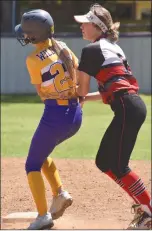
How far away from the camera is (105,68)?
594 cm

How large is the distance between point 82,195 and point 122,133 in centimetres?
259

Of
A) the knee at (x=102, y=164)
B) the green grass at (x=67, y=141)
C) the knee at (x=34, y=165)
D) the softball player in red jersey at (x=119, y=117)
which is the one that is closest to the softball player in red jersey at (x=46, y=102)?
the knee at (x=34, y=165)

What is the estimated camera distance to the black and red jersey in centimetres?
593

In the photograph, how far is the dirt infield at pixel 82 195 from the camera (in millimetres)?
6965

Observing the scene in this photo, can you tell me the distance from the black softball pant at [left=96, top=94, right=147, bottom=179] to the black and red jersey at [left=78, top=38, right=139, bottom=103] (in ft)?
0.35

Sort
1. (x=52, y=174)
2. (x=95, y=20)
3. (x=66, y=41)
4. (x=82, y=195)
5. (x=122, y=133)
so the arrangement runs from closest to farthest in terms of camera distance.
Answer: (x=122, y=133) < (x=95, y=20) < (x=52, y=174) < (x=82, y=195) < (x=66, y=41)

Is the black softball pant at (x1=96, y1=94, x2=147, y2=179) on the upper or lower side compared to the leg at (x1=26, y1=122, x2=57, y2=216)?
upper

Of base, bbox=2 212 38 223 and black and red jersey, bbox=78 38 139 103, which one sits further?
base, bbox=2 212 38 223

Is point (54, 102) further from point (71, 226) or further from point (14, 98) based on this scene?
point (14, 98)

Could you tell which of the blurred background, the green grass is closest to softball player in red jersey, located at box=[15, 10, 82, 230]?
the green grass

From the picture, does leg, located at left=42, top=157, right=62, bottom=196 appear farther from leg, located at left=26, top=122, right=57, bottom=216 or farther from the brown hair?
the brown hair

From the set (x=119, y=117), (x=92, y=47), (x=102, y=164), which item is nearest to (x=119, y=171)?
(x=102, y=164)

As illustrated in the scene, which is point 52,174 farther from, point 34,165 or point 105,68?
point 105,68

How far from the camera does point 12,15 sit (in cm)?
2542
